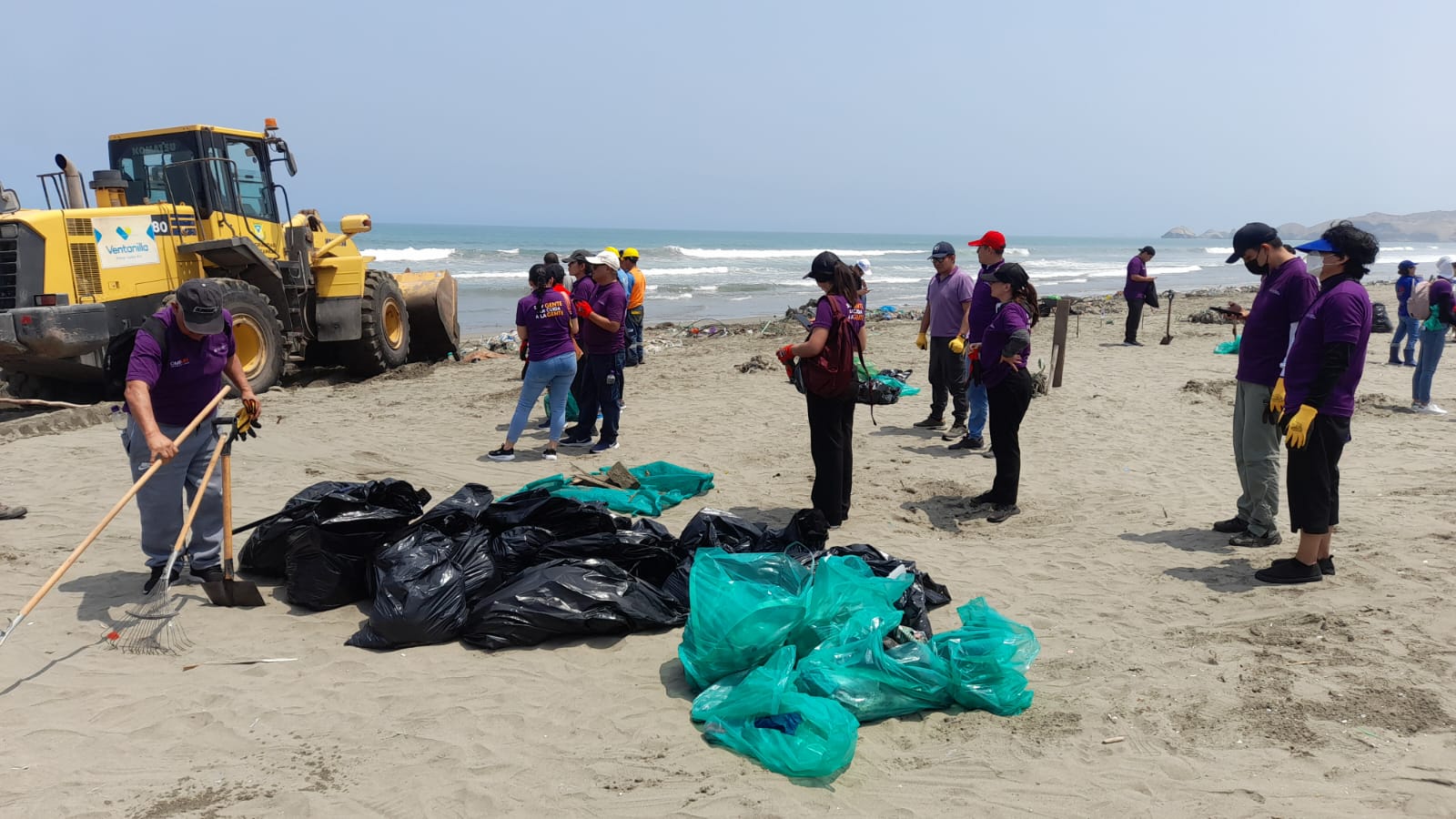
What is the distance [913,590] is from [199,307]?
11.4 feet

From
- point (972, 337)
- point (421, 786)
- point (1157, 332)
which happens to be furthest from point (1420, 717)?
point (1157, 332)

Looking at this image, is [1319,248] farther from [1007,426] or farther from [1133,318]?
[1133,318]

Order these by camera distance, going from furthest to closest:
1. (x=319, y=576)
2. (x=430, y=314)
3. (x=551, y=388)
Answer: (x=430, y=314)
(x=551, y=388)
(x=319, y=576)

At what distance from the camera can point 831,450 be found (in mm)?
5586

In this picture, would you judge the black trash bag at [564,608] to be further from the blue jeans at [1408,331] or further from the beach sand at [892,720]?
the blue jeans at [1408,331]

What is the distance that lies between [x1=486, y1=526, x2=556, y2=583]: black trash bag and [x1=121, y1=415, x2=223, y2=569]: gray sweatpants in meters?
1.42

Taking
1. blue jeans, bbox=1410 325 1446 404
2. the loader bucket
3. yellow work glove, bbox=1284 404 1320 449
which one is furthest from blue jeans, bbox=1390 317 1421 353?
the loader bucket

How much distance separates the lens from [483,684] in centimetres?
369

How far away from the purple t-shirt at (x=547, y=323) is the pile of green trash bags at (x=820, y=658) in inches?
151

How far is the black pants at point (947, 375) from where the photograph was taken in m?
8.13

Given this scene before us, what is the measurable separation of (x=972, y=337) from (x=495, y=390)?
5.68 meters

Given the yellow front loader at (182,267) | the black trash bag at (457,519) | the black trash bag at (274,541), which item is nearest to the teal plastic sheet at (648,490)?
the black trash bag at (457,519)

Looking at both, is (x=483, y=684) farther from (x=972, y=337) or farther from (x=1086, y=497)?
(x=972, y=337)

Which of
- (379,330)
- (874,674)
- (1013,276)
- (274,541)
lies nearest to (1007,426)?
(1013,276)
